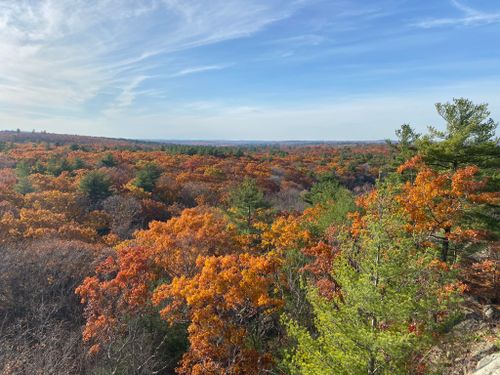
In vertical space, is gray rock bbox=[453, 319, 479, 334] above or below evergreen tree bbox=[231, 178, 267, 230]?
below

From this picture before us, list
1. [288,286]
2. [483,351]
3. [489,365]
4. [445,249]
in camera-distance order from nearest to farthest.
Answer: [489,365]
[483,351]
[288,286]
[445,249]

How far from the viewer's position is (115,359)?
11.8 m

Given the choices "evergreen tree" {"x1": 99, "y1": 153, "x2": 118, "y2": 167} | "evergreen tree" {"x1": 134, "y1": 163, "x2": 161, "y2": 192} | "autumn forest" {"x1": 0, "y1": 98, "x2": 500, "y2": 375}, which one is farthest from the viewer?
"evergreen tree" {"x1": 99, "y1": 153, "x2": 118, "y2": 167}

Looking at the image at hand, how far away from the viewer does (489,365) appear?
388 inches

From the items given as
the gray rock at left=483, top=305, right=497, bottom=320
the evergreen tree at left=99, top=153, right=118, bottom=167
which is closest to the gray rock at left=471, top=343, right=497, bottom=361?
the gray rock at left=483, top=305, right=497, bottom=320

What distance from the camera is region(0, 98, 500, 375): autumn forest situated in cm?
801

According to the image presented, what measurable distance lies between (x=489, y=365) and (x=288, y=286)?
274 inches

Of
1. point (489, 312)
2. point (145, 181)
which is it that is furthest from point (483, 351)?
point (145, 181)

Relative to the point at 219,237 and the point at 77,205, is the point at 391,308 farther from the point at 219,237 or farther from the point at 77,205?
the point at 77,205

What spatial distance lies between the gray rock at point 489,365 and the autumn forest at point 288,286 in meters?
0.51

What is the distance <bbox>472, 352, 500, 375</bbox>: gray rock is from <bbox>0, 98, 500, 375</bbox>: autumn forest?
51 centimetres

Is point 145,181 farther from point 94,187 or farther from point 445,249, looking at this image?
point 445,249

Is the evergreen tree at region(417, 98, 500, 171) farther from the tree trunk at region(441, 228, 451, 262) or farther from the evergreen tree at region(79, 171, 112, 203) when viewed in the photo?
the evergreen tree at region(79, 171, 112, 203)

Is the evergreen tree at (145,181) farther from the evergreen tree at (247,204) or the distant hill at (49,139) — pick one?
the distant hill at (49,139)
